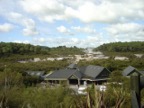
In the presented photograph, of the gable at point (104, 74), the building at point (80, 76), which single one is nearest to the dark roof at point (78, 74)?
the building at point (80, 76)

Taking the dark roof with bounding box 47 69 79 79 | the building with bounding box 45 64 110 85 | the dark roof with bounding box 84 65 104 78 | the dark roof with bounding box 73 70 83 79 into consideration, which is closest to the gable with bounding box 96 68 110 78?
the building with bounding box 45 64 110 85

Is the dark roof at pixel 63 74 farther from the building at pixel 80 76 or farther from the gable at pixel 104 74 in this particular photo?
the gable at pixel 104 74

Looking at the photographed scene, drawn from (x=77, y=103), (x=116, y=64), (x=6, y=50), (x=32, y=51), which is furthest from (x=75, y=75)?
(x=32, y=51)

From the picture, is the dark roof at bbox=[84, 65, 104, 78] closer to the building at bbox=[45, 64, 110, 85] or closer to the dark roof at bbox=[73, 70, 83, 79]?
the building at bbox=[45, 64, 110, 85]

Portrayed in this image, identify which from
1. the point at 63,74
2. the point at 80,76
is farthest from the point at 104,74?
the point at 63,74

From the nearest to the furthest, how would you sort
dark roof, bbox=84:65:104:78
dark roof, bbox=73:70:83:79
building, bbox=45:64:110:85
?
building, bbox=45:64:110:85 → dark roof, bbox=84:65:104:78 → dark roof, bbox=73:70:83:79

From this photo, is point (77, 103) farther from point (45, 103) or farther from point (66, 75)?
point (66, 75)

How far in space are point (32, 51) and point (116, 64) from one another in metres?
71.6

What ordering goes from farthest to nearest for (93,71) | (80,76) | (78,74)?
(93,71), (78,74), (80,76)

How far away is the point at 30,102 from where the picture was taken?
72.6 feet

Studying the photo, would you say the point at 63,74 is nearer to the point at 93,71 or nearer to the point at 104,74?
the point at 93,71

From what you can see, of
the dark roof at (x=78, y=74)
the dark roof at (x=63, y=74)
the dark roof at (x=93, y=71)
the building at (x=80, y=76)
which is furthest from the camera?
the dark roof at (x=78, y=74)

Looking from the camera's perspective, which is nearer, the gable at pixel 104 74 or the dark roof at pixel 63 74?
the dark roof at pixel 63 74

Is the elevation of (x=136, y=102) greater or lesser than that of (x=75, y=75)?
greater
